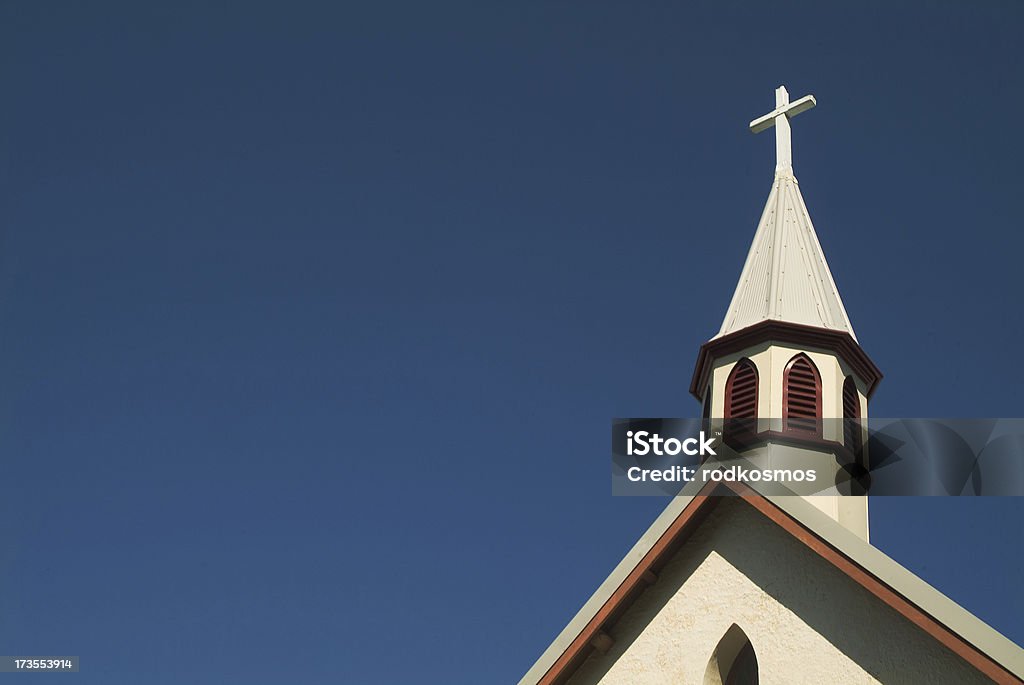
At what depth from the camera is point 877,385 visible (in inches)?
915

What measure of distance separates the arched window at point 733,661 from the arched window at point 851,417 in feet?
16.7

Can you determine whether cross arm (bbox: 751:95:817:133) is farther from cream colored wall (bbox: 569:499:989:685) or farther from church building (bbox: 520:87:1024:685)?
cream colored wall (bbox: 569:499:989:685)

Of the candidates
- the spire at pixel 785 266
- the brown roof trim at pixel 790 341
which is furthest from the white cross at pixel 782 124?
the brown roof trim at pixel 790 341

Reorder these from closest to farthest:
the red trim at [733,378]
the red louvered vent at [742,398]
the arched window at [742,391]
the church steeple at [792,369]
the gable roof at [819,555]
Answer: the gable roof at [819,555]
the church steeple at [792,369]
the red louvered vent at [742,398]
the arched window at [742,391]
the red trim at [733,378]

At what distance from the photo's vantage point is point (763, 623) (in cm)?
1669

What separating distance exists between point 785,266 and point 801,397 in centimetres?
274

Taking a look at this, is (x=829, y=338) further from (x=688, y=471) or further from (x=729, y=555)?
(x=729, y=555)

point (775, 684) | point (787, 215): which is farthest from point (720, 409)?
point (775, 684)

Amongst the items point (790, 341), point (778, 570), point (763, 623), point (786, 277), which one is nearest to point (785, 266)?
point (786, 277)

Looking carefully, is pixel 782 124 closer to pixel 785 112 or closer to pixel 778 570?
pixel 785 112

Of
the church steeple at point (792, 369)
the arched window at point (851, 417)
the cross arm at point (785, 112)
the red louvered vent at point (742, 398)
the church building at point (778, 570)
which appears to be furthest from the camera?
the cross arm at point (785, 112)

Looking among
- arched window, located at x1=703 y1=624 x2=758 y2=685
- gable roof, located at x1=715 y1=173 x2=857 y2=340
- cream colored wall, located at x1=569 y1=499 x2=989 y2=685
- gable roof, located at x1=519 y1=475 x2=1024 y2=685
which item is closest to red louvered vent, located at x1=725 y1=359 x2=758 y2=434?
gable roof, located at x1=715 y1=173 x2=857 y2=340

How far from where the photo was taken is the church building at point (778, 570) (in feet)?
50.6

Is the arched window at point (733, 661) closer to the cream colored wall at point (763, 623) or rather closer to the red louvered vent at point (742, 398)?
the cream colored wall at point (763, 623)
